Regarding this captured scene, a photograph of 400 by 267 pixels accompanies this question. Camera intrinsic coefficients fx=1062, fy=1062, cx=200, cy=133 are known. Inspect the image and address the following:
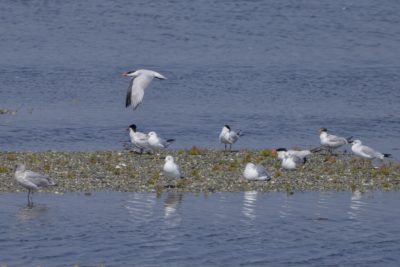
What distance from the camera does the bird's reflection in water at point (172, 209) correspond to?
18859mm

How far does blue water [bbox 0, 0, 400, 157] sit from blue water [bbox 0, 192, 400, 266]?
7257 mm

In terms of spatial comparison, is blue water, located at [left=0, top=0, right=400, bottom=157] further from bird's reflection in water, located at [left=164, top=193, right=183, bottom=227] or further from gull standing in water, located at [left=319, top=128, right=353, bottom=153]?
bird's reflection in water, located at [left=164, top=193, right=183, bottom=227]

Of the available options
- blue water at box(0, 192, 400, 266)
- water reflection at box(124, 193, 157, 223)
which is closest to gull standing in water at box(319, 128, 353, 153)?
blue water at box(0, 192, 400, 266)

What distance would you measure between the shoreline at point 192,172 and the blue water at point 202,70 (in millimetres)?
2698

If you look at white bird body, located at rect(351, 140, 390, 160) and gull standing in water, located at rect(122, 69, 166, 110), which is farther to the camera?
gull standing in water, located at rect(122, 69, 166, 110)

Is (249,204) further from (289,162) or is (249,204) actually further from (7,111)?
(7,111)

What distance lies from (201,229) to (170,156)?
12.4 ft

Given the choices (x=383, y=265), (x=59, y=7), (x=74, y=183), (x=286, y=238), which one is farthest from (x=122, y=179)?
(x=59, y=7)

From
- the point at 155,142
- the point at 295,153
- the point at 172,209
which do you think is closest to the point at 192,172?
the point at 155,142

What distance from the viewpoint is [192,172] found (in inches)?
899

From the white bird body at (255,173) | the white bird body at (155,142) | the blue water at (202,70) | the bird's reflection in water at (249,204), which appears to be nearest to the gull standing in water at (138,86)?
the white bird body at (155,142)

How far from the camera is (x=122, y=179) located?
2203 centimetres

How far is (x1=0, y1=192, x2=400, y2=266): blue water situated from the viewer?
1672 centimetres

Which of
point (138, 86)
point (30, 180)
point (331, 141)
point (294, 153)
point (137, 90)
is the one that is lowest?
point (30, 180)
